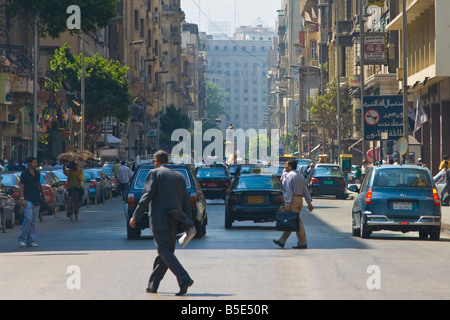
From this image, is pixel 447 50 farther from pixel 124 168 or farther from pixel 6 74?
pixel 6 74

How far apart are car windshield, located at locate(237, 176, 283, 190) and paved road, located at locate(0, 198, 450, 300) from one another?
5.66 feet

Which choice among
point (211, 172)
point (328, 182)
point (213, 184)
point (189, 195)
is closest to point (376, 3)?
point (328, 182)

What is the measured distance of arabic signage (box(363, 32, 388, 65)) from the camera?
57.8 metres

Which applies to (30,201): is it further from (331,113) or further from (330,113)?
(330,113)

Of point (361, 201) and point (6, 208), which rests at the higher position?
point (361, 201)

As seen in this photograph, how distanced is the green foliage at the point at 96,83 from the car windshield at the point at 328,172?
73.8 ft

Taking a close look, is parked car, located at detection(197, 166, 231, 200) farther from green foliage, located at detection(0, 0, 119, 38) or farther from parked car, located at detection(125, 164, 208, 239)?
parked car, located at detection(125, 164, 208, 239)

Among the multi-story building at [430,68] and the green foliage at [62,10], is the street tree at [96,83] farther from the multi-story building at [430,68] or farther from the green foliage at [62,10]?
the green foliage at [62,10]

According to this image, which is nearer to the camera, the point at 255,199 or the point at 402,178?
the point at 402,178

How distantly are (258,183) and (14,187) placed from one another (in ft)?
22.4

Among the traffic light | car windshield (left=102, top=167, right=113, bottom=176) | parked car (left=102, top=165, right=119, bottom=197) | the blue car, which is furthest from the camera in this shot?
the traffic light

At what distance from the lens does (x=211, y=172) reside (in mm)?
42656

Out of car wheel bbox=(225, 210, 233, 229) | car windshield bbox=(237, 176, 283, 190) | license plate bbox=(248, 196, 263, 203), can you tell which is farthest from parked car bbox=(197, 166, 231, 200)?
license plate bbox=(248, 196, 263, 203)

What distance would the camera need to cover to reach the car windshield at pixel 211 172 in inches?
1661
